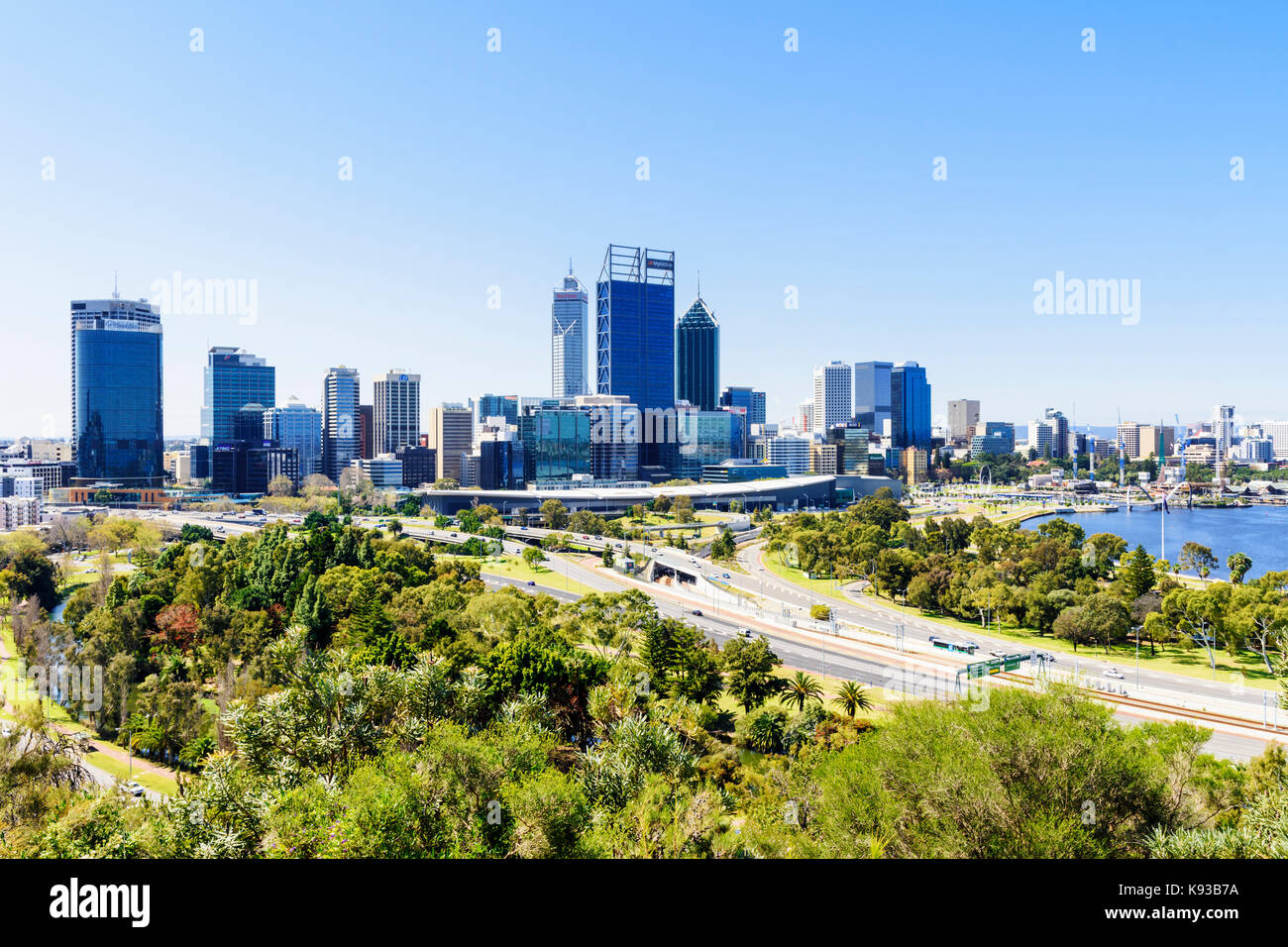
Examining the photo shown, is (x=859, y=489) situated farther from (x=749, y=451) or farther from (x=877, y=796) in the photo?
(x=877, y=796)

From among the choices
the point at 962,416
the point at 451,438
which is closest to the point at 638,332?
the point at 451,438

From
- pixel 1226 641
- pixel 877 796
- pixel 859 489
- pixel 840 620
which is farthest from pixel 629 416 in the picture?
pixel 877 796

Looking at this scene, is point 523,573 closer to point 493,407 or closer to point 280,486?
point 280,486

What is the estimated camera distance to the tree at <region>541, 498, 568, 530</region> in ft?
165

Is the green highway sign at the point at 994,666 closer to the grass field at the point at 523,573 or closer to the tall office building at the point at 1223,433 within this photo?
the grass field at the point at 523,573

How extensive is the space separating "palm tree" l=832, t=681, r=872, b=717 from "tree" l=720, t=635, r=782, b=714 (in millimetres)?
1569

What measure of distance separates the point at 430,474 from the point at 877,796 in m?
81.0

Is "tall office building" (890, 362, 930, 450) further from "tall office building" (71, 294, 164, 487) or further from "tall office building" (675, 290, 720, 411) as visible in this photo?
"tall office building" (71, 294, 164, 487)

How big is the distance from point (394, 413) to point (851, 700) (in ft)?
267

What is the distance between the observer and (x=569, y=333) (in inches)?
4188

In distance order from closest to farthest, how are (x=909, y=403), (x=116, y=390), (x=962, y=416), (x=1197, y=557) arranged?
1. (x=1197, y=557)
2. (x=116, y=390)
3. (x=909, y=403)
4. (x=962, y=416)

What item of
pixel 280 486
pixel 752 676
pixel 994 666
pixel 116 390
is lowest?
pixel 994 666

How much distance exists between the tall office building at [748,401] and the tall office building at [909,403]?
21910mm

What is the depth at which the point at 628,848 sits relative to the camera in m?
7.55
